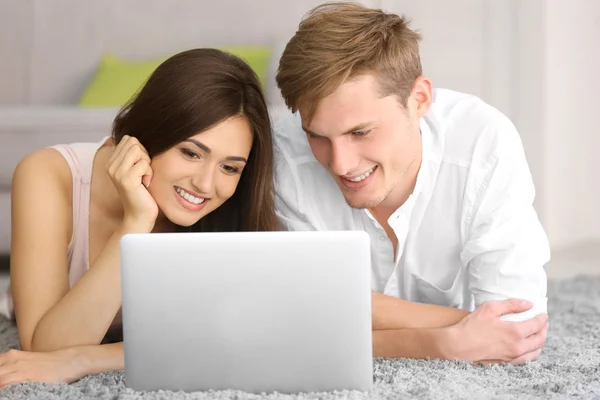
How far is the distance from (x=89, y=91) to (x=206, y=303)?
2.54 meters

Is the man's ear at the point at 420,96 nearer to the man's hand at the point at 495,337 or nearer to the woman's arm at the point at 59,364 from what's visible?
the man's hand at the point at 495,337

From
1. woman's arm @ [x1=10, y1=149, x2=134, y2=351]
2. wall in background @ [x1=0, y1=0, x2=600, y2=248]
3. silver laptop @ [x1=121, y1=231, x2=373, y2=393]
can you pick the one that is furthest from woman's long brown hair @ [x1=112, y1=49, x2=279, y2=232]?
wall in background @ [x1=0, y1=0, x2=600, y2=248]

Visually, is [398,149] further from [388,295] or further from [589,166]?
[589,166]

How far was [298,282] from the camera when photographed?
1231mm

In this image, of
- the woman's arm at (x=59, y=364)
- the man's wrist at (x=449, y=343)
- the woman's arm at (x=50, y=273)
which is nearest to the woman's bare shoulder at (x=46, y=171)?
the woman's arm at (x=50, y=273)

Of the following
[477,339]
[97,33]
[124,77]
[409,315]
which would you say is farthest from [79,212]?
[97,33]

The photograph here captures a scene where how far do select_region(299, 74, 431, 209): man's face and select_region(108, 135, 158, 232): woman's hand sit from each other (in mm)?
365

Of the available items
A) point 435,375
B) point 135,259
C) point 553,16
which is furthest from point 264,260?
point 553,16

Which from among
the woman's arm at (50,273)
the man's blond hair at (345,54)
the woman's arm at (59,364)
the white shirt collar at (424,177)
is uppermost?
the man's blond hair at (345,54)

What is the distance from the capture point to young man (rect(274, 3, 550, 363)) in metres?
1.68

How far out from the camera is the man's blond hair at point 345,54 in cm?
169

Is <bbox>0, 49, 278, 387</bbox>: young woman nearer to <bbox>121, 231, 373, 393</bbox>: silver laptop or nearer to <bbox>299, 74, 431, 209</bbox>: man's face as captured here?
Result: <bbox>299, 74, 431, 209</bbox>: man's face

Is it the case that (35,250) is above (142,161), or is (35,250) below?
below

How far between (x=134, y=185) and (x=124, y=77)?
6.17 ft
